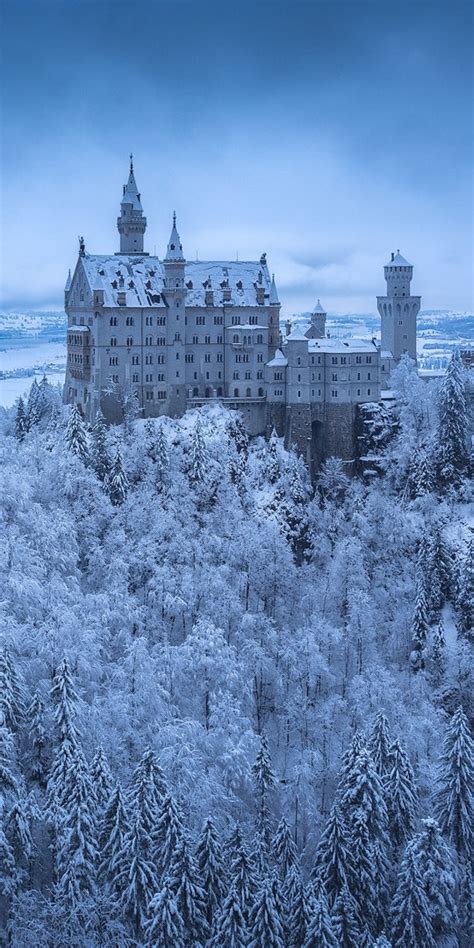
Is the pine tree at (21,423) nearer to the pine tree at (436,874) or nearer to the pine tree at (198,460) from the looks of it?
the pine tree at (198,460)

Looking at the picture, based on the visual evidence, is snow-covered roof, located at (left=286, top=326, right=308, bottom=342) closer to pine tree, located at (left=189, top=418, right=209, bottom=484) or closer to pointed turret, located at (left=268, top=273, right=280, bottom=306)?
pointed turret, located at (left=268, top=273, right=280, bottom=306)

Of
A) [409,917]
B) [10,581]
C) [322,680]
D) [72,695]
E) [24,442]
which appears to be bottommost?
[409,917]

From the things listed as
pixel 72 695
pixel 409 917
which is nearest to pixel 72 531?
pixel 72 695

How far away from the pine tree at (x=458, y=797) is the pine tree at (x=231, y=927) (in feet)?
53.3

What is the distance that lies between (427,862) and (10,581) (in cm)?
3419

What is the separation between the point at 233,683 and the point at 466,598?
2584 cm

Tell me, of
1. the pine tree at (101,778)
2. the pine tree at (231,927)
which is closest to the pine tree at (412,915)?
the pine tree at (231,927)

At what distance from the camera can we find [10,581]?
69.7m

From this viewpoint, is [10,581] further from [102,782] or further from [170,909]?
[170,909]

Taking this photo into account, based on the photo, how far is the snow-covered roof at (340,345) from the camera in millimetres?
105312

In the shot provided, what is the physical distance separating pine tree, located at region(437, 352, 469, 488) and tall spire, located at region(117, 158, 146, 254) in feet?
127

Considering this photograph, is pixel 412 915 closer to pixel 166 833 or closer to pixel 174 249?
pixel 166 833

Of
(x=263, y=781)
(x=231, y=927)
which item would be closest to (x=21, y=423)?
(x=263, y=781)

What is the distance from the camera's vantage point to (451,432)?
10044 centimetres
